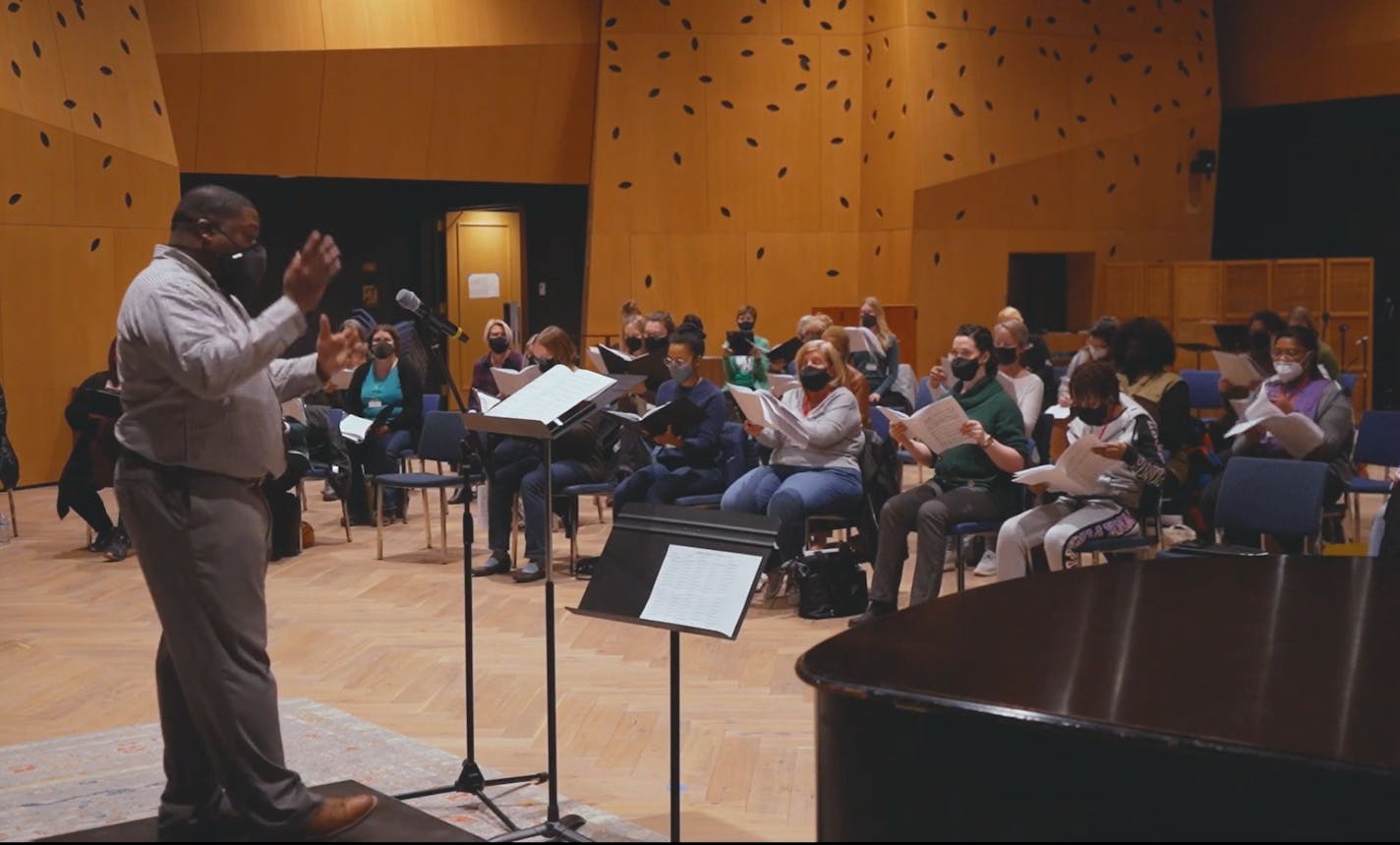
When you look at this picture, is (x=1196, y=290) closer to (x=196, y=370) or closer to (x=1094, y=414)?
(x=1094, y=414)

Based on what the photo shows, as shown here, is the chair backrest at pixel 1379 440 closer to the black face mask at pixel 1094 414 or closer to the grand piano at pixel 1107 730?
the black face mask at pixel 1094 414

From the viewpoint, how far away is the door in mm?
17156

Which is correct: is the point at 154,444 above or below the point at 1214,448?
above

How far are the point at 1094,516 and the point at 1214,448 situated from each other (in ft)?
10.0

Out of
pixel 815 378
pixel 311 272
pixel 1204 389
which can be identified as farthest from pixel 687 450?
pixel 311 272

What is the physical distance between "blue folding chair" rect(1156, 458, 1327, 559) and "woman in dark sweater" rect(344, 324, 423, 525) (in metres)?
5.11

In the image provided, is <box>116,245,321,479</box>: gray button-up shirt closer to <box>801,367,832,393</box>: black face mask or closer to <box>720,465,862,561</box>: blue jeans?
<box>720,465,862,561</box>: blue jeans

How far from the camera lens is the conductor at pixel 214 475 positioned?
3.35 metres

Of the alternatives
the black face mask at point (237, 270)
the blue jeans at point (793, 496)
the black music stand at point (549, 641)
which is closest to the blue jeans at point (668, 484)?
the blue jeans at point (793, 496)

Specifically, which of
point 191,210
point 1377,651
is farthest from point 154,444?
point 1377,651

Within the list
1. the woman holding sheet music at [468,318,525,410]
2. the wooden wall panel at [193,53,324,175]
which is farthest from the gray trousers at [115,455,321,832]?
the wooden wall panel at [193,53,324,175]

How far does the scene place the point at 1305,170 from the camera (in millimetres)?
16688

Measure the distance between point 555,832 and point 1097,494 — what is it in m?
2.99

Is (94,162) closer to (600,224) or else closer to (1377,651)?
(600,224)
